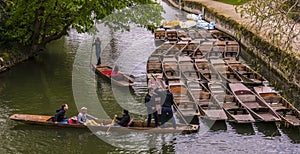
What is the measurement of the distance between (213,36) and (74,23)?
12.9 meters

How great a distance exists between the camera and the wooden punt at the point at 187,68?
2396 cm

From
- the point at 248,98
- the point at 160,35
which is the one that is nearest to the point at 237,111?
the point at 248,98

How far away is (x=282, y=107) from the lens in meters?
18.7

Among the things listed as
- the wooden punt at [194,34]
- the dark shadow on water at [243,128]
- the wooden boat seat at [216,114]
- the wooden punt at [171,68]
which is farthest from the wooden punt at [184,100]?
the wooden punt at [194,34]

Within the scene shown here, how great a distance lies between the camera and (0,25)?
26.6 m

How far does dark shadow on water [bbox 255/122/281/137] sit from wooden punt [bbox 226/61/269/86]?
4.78 meters

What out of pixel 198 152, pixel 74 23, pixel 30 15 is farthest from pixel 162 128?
pixel 30 15

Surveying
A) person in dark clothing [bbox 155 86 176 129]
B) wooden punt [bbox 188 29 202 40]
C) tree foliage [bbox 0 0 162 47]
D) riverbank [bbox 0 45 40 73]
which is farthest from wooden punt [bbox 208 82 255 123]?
riverbank [bbox 0 45 40 73]

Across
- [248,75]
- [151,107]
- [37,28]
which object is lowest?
[151,107]

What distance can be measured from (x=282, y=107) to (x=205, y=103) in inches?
134

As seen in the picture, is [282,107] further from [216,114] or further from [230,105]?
[216,114]

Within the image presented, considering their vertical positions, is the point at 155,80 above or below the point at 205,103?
above

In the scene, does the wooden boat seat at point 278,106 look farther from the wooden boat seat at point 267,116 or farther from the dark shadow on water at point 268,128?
the dark shadow on water at point 268,128

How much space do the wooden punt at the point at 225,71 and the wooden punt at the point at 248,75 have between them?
1.00 feet
